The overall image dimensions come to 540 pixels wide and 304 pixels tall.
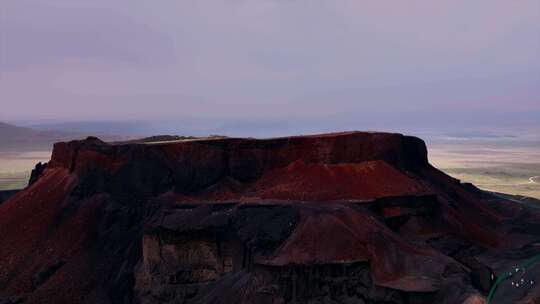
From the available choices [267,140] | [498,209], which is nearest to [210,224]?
[267,140]

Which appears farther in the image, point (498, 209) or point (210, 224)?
point (498, 209)

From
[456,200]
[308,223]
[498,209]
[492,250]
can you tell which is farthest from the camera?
[498,209]

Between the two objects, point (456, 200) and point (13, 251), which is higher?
point (456, 200)

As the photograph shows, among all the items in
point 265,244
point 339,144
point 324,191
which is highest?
point 339,144

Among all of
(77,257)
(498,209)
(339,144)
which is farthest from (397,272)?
(498,209)

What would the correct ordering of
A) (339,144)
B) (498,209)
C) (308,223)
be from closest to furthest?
(308,223) → (339,144) → (498,209)

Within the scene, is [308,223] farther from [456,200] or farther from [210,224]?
[456,200]
